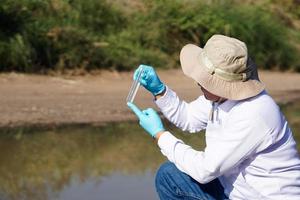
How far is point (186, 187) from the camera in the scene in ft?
14.5

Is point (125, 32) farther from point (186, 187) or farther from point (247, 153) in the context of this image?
point (247, 153)

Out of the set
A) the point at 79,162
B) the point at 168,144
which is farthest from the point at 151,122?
the point at 79,162

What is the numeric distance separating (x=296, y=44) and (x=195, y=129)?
10.8 metres

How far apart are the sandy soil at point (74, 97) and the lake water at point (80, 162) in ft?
1.25

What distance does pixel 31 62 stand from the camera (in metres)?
10.8

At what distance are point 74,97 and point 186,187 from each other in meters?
5.64

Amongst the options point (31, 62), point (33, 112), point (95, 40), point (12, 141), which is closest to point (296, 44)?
point (95, 40)

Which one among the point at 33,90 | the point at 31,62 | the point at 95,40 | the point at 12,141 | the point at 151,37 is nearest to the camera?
the point at 12,141

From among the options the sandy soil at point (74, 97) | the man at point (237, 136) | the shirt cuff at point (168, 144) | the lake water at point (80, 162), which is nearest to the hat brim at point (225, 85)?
the man at point (237, 136)

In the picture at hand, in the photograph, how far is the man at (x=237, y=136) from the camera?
3.96 metres

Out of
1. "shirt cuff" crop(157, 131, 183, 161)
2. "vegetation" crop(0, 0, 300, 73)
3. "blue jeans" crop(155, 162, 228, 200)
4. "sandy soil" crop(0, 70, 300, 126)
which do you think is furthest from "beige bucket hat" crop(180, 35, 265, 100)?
"vegetation" crop(0, 0, 300, 73)

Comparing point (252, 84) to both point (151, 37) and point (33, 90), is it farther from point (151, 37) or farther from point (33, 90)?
point (151, 37)

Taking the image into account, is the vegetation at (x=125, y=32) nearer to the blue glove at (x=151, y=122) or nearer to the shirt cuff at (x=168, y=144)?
the blue glove at (x=151, y=122)

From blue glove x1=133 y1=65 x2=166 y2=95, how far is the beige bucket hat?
0.64m
